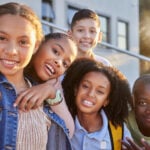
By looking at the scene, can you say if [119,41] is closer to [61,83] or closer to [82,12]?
[82,12]

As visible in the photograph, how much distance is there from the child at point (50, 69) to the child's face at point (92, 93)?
0.54 feet

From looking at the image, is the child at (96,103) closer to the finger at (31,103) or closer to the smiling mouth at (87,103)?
the smiling mouth at (87,103)

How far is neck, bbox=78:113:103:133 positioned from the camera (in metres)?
2.25

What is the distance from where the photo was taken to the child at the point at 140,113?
253 centimetres

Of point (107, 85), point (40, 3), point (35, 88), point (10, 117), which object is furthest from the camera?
point (40, 3)

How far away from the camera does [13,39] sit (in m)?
1.70

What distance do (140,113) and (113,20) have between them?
10433 millimetres

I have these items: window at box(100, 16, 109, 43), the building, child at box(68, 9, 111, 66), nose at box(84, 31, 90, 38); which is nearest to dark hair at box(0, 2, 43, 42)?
child at box(68, 9, 111, 66)

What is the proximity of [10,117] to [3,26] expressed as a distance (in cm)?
32

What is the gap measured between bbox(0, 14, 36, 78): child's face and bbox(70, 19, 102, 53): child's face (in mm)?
1823

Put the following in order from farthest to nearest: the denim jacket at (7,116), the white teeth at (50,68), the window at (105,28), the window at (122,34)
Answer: the window at (122,34) < the window at (105,28) < the white teeth at (50,68) < the denim jacket at (7,116)

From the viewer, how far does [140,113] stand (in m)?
2.64

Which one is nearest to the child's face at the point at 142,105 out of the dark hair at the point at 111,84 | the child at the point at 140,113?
the child at the point at 140,113

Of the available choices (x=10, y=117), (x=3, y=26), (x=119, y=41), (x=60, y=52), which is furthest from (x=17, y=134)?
(x=119, y=41)
